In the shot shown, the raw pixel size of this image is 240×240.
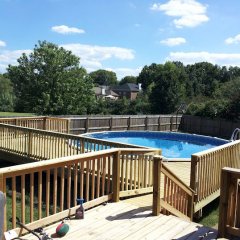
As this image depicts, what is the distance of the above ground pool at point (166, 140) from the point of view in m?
19.5

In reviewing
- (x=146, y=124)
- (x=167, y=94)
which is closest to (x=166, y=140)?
(x=146, y=124)

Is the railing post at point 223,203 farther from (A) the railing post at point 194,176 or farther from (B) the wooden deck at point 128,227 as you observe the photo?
(A) the railing post at point 194,176

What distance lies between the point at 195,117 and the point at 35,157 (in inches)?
716

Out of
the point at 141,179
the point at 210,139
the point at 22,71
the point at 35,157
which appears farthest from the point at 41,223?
the point at 22,71

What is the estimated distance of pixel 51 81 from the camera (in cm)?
3612

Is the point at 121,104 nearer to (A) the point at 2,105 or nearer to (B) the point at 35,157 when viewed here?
(A) the point at 2,105

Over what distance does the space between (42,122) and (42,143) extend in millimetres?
4551

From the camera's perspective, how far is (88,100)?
127 ft

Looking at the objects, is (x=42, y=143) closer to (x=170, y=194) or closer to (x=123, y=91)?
(x=170, y=194)

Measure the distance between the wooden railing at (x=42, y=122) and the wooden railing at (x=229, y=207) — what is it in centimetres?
1014

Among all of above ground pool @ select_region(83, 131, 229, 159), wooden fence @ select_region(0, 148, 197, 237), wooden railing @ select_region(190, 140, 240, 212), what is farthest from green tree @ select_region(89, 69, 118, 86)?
wooden fence @ select_region(0, 148, 197, 237)

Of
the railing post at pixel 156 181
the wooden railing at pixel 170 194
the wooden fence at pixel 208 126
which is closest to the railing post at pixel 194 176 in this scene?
the wooden railing at pixel 170 194

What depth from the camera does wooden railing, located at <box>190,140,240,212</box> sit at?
661 centimetres

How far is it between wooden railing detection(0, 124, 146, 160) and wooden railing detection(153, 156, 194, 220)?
176 centimetres
